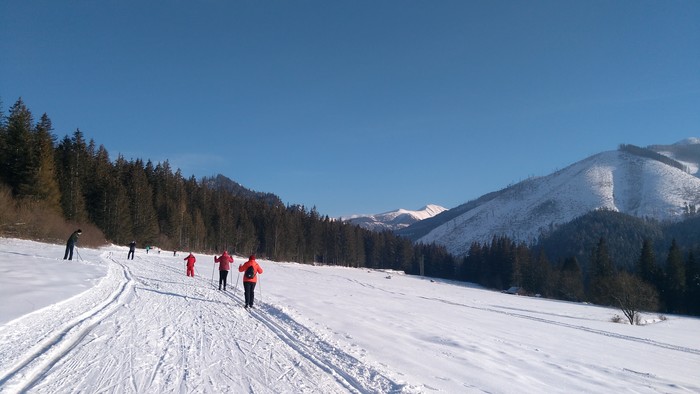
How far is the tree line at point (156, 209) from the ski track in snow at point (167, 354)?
33697 millimetres

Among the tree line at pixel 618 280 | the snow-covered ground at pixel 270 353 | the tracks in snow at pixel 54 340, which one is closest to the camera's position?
the tracks in snow at pixel 54 340

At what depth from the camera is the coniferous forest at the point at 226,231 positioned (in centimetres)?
4384

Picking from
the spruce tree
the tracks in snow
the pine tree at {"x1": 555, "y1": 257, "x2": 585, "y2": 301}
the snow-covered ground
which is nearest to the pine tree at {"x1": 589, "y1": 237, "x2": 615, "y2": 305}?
the pine tree at {"x1": 555, "y1": 257, "x2": 585, "y2": 301}

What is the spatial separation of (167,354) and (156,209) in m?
71.9

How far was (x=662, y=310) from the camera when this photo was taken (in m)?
61.5

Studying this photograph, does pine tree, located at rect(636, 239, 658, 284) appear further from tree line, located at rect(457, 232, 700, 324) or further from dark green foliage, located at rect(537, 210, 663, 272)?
dark green foliage, located at rect(537, 210, 663, 272)

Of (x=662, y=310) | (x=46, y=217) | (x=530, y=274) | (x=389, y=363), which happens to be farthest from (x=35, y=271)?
(x=530, y=274)

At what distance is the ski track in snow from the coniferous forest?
1278 inches

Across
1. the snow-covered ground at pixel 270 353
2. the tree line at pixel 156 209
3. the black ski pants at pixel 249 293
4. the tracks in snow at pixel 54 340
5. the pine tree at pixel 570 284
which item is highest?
the tree line at pixel 156 209

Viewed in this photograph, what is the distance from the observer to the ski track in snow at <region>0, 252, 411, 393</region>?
596 centimetres

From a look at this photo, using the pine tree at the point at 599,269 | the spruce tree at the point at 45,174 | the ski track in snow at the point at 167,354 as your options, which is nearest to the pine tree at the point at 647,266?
the pine tree at the point at 599,269

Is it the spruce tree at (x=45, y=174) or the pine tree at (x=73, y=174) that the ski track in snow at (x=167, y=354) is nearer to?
the spruce tree at (x=45, y=174)

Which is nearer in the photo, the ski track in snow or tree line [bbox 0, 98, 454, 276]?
the ski track in snow

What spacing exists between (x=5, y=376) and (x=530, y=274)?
9683 centimetres
